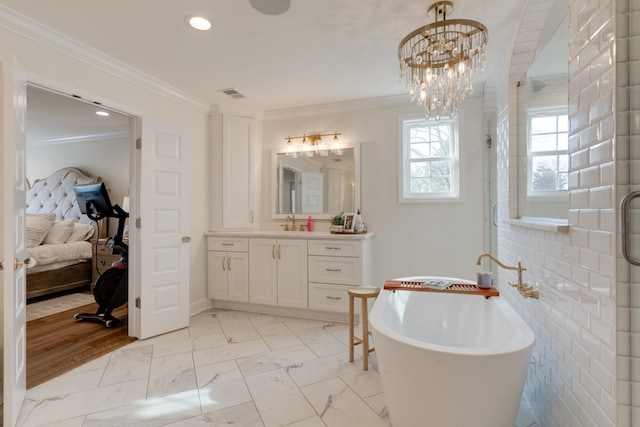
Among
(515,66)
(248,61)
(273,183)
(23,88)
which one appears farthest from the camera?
(273,183)

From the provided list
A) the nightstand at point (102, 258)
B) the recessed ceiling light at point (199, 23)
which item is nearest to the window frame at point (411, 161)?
the recessed ceiling light at point (199, 23)

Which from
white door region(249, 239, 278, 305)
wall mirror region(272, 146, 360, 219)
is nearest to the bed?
white door region(249, 239, 278, 305)

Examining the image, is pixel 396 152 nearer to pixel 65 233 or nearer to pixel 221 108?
pixel 221 108

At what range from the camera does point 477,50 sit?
1798 millimetres

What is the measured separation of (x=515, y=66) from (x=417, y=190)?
1637mm

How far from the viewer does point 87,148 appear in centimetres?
523

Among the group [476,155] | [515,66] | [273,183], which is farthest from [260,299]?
[515,66]

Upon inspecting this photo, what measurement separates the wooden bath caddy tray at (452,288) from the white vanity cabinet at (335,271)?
79cm

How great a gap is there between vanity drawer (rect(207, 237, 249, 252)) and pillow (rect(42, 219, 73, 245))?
2.60 metres

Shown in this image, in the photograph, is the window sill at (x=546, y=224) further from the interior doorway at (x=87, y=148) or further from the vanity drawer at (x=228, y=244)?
the interior doorway at (x=87, y=148)

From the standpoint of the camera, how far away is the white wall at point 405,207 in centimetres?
328

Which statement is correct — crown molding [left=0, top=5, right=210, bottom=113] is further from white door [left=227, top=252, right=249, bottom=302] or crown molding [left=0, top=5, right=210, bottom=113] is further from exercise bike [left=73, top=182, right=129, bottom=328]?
white door [left=227, top=252, right=249, bottom=302]

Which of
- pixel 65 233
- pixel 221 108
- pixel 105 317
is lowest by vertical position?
pixel 105 317

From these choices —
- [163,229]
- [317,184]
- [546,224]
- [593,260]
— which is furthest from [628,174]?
[163,229]
